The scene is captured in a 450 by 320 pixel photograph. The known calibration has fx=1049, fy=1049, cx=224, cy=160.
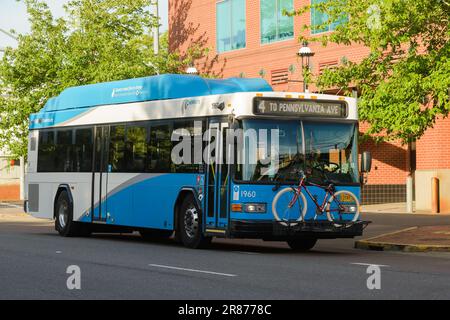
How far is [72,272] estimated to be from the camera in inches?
592

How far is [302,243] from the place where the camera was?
69.5 ft

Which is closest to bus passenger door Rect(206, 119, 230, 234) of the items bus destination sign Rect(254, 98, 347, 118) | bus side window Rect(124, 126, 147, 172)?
bus destination sign Rect(254, 98, 347, 118)

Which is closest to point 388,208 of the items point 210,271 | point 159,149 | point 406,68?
point 406,68

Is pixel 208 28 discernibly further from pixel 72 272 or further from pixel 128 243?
pixel 72 272

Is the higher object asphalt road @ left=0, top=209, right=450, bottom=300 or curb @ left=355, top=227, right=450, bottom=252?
curb @ left=355, top=227, right=450, bottom=252

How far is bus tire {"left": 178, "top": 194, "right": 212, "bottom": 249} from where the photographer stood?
20.2 m

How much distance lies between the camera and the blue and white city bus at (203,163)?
62.6 feet

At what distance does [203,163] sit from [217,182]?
0.62 meters

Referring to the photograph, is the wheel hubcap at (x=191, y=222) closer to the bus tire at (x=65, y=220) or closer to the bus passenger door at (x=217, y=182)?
the bus passenger door at (x=217, y=182)

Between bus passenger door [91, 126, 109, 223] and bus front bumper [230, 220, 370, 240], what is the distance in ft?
17.7

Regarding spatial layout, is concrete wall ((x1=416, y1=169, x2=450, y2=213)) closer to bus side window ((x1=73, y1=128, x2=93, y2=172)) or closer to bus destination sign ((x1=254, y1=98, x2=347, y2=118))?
bus side window ((x1=73, y1=128, x2=93, y2=172))

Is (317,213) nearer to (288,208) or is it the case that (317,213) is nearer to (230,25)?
(288,208)

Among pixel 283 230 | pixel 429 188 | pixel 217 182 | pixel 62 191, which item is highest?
pixel 429 188

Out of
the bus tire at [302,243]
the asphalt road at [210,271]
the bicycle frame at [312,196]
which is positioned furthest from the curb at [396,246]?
the bicycle frame at [312,196]
